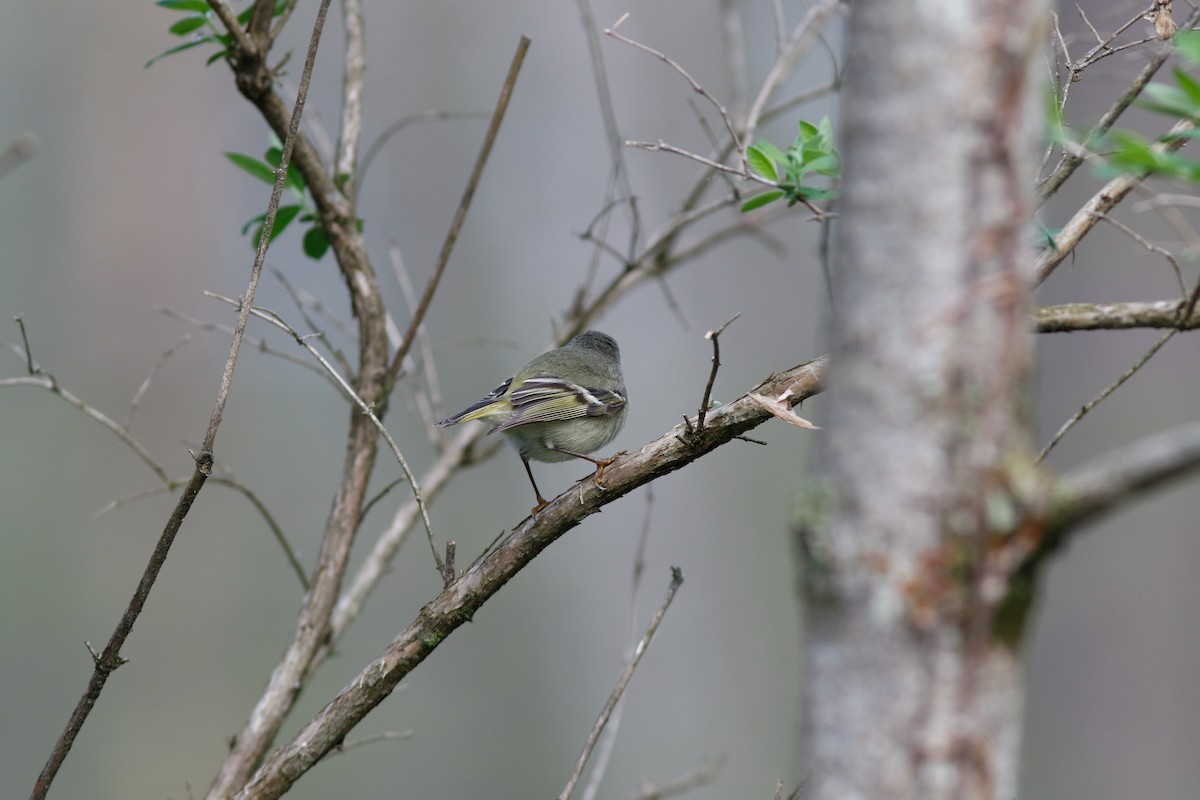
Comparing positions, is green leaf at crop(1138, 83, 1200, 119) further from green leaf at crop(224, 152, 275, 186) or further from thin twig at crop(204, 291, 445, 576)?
green leaf at crop(224, 152, 275, 186)

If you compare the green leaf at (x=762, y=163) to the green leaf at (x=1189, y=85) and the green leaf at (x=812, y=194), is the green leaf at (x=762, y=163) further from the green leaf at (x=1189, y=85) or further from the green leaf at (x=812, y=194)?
the green leaf at (x=1189, y=85)

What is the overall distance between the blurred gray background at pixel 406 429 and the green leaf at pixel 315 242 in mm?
4469

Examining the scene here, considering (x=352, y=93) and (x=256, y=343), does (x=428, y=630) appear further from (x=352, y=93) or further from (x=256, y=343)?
(x=352, y=93)

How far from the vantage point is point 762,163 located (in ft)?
6.34

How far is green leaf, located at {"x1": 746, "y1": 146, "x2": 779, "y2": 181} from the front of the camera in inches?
75.5

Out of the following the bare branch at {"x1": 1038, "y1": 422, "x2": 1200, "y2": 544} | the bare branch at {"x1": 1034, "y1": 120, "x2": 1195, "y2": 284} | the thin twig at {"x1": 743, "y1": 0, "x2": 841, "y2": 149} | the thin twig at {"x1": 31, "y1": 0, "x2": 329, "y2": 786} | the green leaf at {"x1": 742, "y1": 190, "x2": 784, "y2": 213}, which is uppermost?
the thin twig at {"x1": 743, "y1": 0, "x2": 841, "y2": 149}

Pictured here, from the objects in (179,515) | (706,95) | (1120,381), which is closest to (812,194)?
(706,95)

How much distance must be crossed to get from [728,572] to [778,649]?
989 mm

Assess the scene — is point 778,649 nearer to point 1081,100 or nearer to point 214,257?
point 1081,100

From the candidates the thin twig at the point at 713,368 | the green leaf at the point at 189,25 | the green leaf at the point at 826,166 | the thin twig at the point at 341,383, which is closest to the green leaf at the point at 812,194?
the green leaf at the point at 826,166

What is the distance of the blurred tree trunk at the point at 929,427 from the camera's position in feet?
2.68

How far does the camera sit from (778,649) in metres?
8.78

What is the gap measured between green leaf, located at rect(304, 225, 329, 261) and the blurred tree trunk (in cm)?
204

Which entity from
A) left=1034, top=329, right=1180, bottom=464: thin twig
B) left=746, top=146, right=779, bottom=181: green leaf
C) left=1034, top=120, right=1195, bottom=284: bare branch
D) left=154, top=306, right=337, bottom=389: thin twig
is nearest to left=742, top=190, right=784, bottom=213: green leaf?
left=746, top=146, right=779, bottom=181: green leaf
